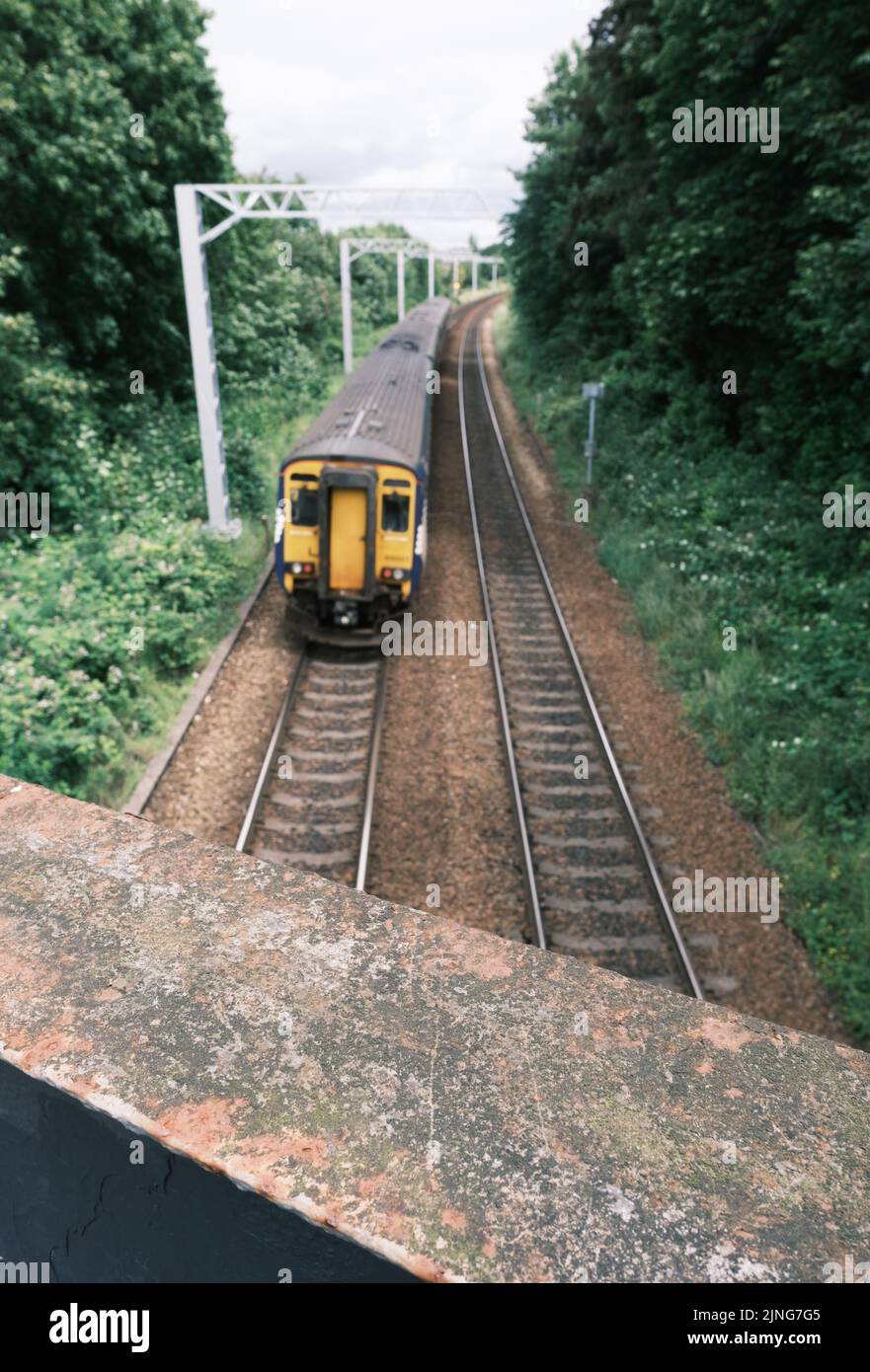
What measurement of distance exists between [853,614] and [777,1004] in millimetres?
5679

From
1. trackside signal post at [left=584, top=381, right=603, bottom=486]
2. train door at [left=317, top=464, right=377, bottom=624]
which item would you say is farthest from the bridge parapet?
trackside signal post at [left=584, top=381, right=603, bottom=486]

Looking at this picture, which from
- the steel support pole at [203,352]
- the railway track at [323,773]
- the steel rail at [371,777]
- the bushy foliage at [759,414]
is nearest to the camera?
the steel rail at [371,777]

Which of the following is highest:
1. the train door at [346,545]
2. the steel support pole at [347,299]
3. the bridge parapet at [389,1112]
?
the steel support pole at [347,299]

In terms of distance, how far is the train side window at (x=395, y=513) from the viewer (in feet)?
36.8

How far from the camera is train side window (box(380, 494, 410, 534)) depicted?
36.8ft

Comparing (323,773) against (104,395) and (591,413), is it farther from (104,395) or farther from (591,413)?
(591,413)

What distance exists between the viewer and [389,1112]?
122cm

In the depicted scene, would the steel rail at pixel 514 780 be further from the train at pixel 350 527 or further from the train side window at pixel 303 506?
the train side window at pixel 303 506

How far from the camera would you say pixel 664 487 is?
16578 millimetres

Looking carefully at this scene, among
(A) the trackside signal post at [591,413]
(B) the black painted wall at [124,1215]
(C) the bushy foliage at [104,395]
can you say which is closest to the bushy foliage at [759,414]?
(A) the trackside signal post at [591,413]

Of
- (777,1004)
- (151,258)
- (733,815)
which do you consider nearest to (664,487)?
(733,815)

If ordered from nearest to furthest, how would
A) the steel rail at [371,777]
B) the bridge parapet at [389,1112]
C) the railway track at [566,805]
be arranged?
1. the bridge parapet at [389,1112]
2. the railway track at [566,805]
3. the steel rail at [371,777]

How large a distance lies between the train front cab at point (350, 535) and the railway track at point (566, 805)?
195cm

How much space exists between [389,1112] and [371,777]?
7.47 metres
